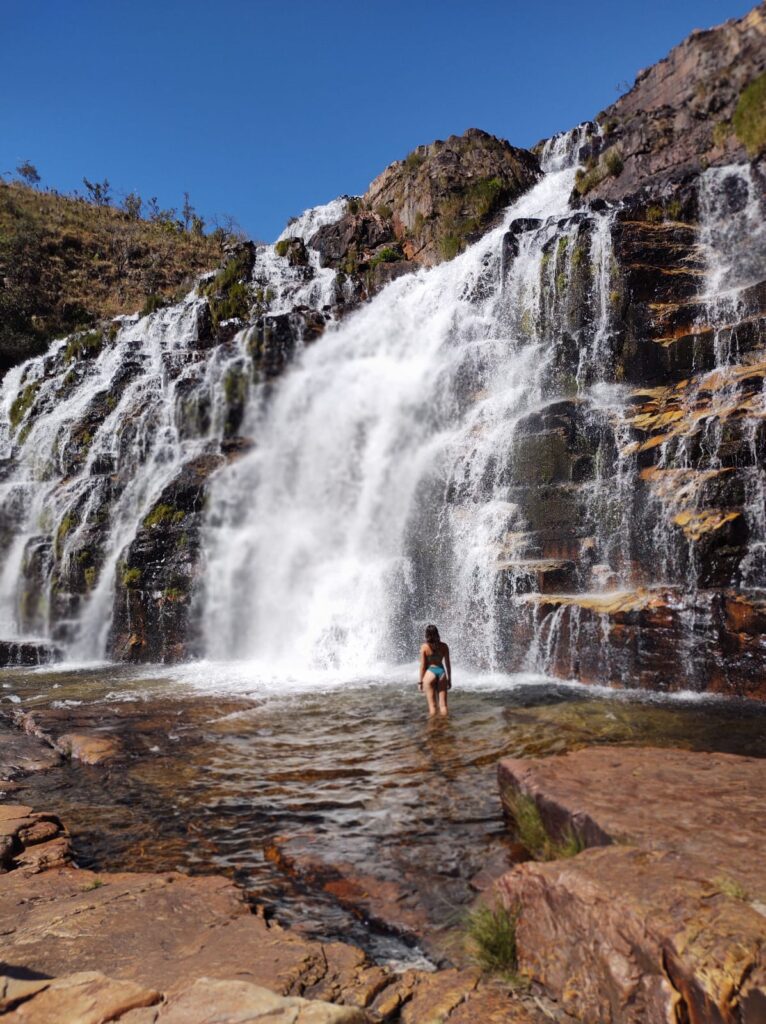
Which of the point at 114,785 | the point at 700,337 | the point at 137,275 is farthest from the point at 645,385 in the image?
the point at 137,275

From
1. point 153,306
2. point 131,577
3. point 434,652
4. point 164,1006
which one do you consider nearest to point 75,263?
point 153,306

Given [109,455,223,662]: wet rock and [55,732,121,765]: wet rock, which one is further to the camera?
[109,455,223,662]: wet rock

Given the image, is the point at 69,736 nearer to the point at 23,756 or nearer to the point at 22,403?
the point at 23,756

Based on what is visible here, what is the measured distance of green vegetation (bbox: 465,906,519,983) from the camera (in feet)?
10.7

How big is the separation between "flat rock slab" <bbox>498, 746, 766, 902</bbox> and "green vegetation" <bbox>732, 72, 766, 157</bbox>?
2269 centimetres

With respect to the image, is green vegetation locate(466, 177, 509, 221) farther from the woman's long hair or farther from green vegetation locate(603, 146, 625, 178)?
the woman's long hair

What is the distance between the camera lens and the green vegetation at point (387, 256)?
103 feet

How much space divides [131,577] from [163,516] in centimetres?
199

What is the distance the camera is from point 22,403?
31.6 meters

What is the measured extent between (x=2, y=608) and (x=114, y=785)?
59.8 ft

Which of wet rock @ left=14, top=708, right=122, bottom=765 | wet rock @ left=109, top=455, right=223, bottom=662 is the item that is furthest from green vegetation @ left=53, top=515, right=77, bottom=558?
wet rock @ left=14, top=708, right=122, bottom=765

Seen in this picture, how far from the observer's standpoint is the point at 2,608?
22438 millimetres

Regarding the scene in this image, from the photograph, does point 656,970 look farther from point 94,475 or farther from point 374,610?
point 94,475

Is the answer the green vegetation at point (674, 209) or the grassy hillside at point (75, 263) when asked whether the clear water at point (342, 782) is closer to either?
the green vegetation at point (674, 209)
